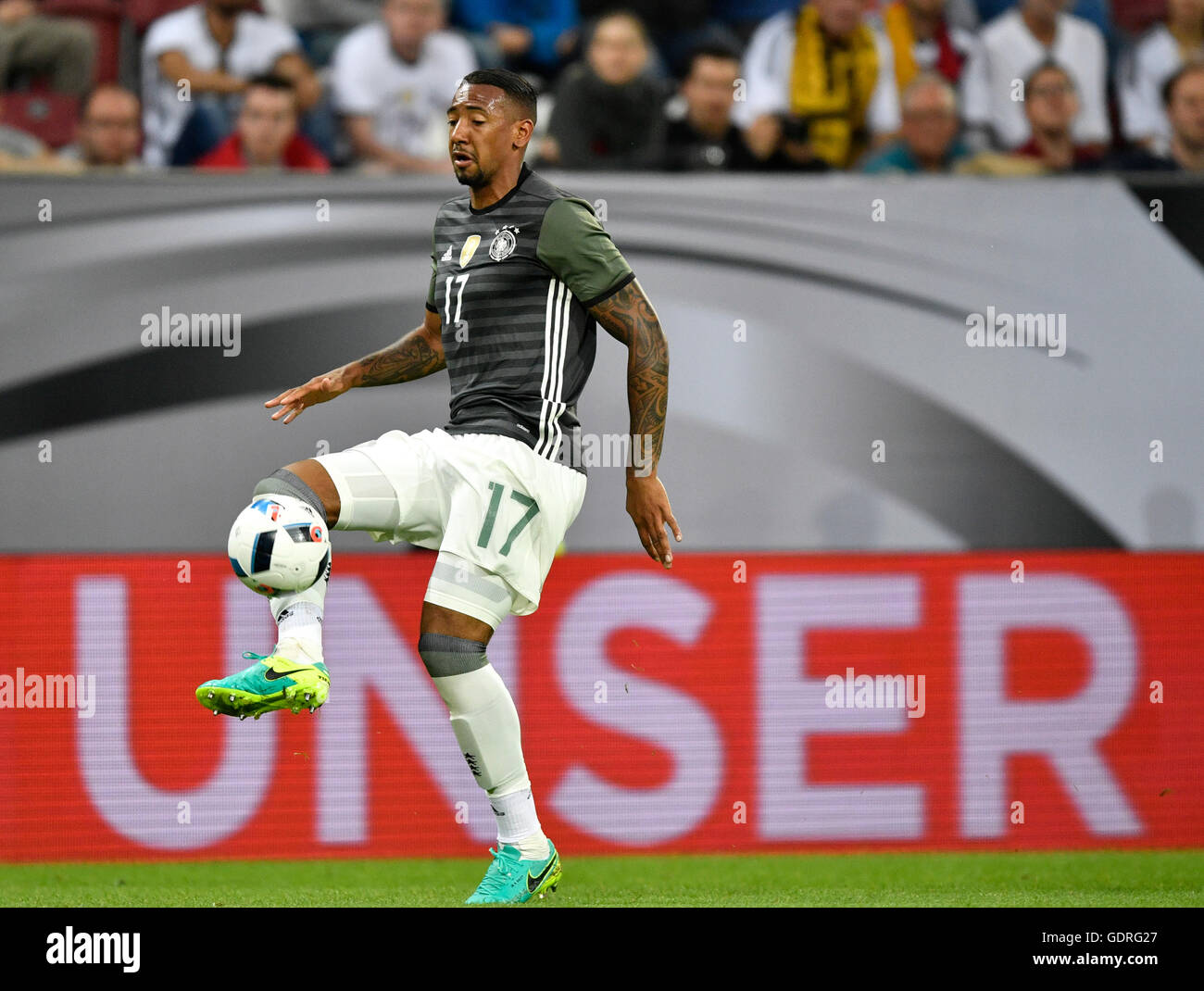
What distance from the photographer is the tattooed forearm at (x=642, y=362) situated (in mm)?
4543

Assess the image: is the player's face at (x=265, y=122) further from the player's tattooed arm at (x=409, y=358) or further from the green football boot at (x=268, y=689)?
the green football boot at (x=268, y=689)

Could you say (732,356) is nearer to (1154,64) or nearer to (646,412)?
(646,412)

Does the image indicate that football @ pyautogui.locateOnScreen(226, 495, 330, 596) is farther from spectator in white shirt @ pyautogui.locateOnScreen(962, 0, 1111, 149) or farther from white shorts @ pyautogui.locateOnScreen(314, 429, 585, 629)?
spectator in white shirt @ pyautogui.locateOnScreen(962, 0, 1111, 149)

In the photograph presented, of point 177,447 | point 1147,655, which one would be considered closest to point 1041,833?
point 1147,655

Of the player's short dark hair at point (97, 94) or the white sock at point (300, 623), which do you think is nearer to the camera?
the white sock at point (300, 623)

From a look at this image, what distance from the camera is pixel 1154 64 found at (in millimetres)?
8461

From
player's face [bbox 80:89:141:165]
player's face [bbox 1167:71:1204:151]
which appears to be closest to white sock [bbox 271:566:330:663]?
player's face [bbox 80:89:141:165]

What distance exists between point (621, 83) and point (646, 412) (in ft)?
11.1

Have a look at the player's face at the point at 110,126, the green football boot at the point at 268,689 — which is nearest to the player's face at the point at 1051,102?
the player's face at the point at 110,126

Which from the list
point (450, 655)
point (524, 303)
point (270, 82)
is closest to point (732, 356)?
point (524, 303)

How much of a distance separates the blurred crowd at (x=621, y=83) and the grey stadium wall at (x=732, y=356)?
2.10 feet

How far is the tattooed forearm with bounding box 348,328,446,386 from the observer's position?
5000mm

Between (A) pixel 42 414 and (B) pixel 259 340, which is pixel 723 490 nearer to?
(B) pixel 259 340

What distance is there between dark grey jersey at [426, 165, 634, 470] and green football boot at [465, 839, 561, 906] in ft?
3.72
